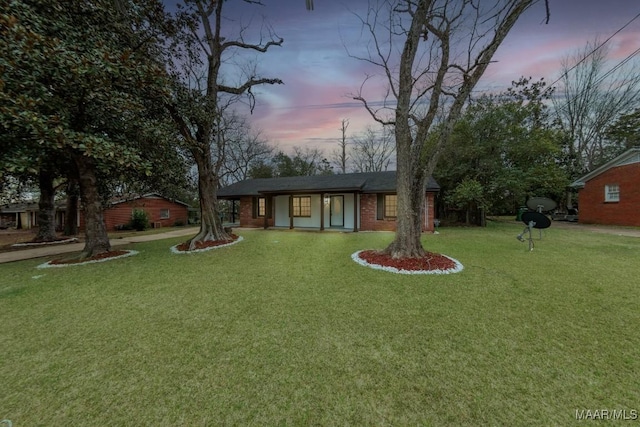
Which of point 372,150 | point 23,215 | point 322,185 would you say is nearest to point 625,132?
point 372,150

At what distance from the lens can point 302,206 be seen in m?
15.2

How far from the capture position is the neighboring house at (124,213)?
1850cm

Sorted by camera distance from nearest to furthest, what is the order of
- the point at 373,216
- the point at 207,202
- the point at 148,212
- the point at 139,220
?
the point at 207,202 → the point at 373,216 → the point at 139,220 → the point at 148,212

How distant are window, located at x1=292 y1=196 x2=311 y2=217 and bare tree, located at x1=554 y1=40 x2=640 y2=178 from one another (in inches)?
891

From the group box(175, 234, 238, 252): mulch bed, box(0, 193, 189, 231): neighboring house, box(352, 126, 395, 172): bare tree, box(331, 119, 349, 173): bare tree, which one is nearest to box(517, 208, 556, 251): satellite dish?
box(175, 234, 238, 252): mulch bed

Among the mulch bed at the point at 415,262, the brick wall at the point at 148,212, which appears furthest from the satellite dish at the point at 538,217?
the brick wall at the point at 148,212

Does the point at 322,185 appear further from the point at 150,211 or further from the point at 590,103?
the point at 590,103

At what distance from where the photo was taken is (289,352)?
8.46 ft

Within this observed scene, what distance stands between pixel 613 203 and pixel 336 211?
1574cm

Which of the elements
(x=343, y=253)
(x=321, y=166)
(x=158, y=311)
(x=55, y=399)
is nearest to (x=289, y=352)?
(x=55, y=399)

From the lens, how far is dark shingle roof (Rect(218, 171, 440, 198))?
42.1 feet

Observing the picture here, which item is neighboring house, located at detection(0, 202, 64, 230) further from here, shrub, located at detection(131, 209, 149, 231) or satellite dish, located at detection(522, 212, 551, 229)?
satellite dish, located at detection(522, 212, 551, 229)

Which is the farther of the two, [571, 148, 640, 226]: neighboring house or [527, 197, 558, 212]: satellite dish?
[571, 148, 640, 226]: neighboring house

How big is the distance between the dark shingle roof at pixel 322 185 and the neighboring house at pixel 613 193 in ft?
34.8
